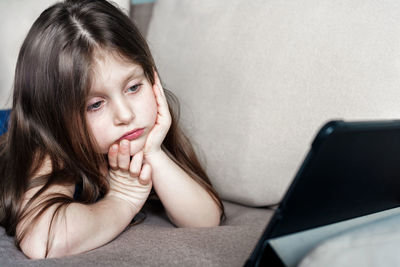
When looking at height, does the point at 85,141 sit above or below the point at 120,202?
above

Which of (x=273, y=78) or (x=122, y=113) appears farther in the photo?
(x=273, y=78)

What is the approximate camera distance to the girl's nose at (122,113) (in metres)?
0.78

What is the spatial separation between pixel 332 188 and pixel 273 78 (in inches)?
17.6

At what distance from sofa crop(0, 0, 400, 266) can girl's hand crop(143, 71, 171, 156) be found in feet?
0.37

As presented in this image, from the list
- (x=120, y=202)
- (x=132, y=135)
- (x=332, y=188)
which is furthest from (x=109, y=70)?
(x=332, y=188)

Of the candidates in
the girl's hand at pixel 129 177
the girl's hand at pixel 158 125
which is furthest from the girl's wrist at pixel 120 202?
the girl's hand at pixel 158 125

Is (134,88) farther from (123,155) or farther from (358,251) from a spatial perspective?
(358,251)

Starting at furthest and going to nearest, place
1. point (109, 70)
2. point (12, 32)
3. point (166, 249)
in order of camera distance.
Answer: point (12, 32) < point (109, 70) < point (166, 249)

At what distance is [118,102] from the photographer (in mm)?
787

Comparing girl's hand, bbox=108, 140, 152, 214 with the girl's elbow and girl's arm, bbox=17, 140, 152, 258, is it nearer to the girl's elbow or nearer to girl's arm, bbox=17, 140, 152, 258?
girl's arm, bbox=17, 140, 152, 258

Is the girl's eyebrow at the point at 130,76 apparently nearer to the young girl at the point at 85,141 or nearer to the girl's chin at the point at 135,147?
the young girl at the point at 85,141

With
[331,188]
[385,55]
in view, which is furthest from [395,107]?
[331,188]

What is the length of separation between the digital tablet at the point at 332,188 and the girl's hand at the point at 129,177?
43 cm

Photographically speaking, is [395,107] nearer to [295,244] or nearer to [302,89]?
[302,89]
